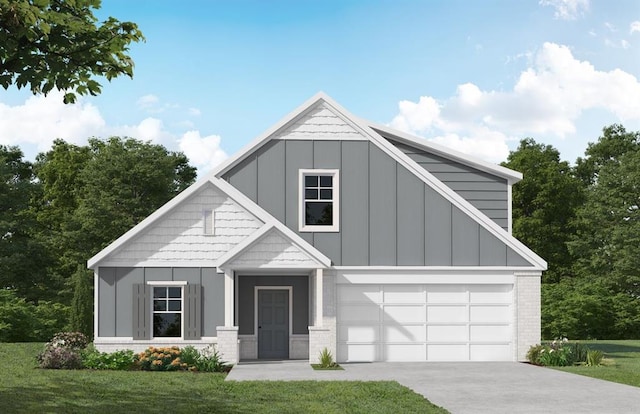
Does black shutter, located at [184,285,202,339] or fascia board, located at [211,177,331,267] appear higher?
fascia board, located at [211,177,331,267]

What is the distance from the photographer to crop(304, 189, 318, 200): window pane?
24.2 metres

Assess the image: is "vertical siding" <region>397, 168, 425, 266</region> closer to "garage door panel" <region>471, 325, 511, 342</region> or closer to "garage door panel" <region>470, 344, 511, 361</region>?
"garage door panel" <region>471, 325, 511, 342</region>

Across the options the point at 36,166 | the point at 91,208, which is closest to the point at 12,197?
the point at 91,208

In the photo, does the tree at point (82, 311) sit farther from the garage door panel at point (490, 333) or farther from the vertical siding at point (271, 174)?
the garage door panel at point (490, 333)

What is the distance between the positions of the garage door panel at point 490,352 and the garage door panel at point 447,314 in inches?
34.5

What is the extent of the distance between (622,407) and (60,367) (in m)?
13.4

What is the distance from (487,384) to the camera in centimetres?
1778

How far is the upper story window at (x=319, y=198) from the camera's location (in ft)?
78.8

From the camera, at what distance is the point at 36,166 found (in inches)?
2206

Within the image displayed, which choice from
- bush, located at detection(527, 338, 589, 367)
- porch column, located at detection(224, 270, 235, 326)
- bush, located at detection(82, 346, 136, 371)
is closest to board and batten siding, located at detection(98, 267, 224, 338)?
porch column, located at detection(224, 270, 235, 326)

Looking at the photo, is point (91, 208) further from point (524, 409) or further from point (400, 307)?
point (524, 409)

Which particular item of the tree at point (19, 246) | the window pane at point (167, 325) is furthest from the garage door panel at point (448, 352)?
the tree at point (19, 246)

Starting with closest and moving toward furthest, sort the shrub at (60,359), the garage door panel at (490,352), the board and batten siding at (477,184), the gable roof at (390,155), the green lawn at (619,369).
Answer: the green lawn at (619,369) < the shrub at (60,359) < the gable roof at (390,155) < the garage door panel at (490,352) < the board and batten siding at (477,184)

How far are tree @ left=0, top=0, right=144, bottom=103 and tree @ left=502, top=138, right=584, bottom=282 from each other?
42.8 metres
